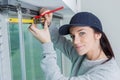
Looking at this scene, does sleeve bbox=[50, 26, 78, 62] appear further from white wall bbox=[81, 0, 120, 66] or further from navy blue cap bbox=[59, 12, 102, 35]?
white wall bbox=[81, 0, 120, 66]

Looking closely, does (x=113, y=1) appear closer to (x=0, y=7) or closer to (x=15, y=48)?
(x=15, y=48)

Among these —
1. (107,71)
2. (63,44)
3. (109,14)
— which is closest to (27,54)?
(63,44)

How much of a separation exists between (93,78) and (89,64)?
188 millimetres

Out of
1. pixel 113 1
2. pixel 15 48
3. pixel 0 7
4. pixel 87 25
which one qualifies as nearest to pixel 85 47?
pixel 87 25

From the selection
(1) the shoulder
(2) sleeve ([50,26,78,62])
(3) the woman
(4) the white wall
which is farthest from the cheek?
(4) the white wall

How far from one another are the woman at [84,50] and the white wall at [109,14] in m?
0.93

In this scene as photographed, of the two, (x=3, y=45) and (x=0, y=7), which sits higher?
(x=0, y=7)

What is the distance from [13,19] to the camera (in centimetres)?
122

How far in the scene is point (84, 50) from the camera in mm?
1252

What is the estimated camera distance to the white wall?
2.31m

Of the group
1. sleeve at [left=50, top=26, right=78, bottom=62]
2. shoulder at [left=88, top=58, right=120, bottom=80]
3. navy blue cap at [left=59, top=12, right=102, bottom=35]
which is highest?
navy blue cap at [left=59, top=12, right=102, bottom=35]

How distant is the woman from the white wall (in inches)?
36.7

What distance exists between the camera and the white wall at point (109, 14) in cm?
231

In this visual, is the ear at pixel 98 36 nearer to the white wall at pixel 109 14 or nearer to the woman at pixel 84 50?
the woman at pixel 84 50
